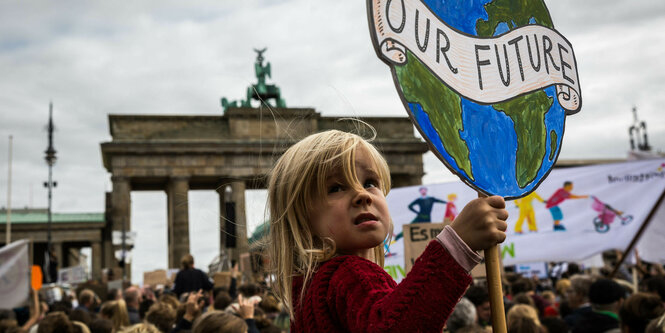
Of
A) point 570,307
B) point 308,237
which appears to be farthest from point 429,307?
point 570,307

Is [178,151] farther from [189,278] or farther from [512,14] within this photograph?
[512,14]

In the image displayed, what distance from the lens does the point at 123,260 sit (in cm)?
2652

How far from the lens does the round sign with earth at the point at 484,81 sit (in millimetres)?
1580

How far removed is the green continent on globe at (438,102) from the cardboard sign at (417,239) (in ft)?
15.3

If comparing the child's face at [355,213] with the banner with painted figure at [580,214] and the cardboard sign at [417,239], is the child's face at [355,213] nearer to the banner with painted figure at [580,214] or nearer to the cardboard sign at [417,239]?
the cardboard sign at [417,239]

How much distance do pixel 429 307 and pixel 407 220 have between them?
27.7 feet

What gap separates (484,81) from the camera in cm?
177

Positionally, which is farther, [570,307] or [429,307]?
[570,307]

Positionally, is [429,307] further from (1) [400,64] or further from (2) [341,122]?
(2) [341,122]

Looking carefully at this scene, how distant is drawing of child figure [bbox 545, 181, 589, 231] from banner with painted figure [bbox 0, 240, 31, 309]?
6.92 meters

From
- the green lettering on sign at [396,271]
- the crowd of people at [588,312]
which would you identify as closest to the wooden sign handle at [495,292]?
the crowd of people at [588,312]

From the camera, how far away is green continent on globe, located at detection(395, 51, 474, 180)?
1564 mm

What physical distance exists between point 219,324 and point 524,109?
7.90 ft

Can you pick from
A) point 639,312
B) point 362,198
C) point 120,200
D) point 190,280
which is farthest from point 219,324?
point 120,200
